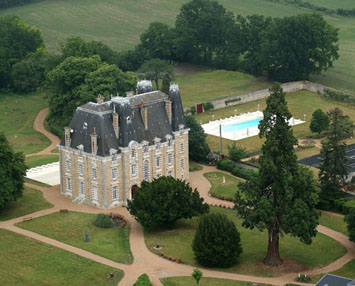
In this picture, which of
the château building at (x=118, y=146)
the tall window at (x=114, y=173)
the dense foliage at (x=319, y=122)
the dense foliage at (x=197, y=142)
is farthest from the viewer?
the dense foliage at (x=319, y=122)

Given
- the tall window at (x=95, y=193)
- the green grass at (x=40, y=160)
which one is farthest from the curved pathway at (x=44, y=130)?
the tall window at (x=95, y=193)

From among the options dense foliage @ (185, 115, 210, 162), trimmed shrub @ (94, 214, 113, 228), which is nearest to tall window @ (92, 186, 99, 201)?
trimmed shrub @ (94, 214, 113, 228)

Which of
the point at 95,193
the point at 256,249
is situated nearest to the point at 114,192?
the point at 95,193

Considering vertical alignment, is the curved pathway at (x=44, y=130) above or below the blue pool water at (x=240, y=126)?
below

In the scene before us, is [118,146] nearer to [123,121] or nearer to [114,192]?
[123,121]

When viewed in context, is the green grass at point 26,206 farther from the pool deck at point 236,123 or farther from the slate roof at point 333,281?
the slate roof at point 333,281

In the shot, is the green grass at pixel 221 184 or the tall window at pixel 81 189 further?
the green grass at pixel 221 184

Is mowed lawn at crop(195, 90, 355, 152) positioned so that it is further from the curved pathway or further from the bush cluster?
the curved pathway
